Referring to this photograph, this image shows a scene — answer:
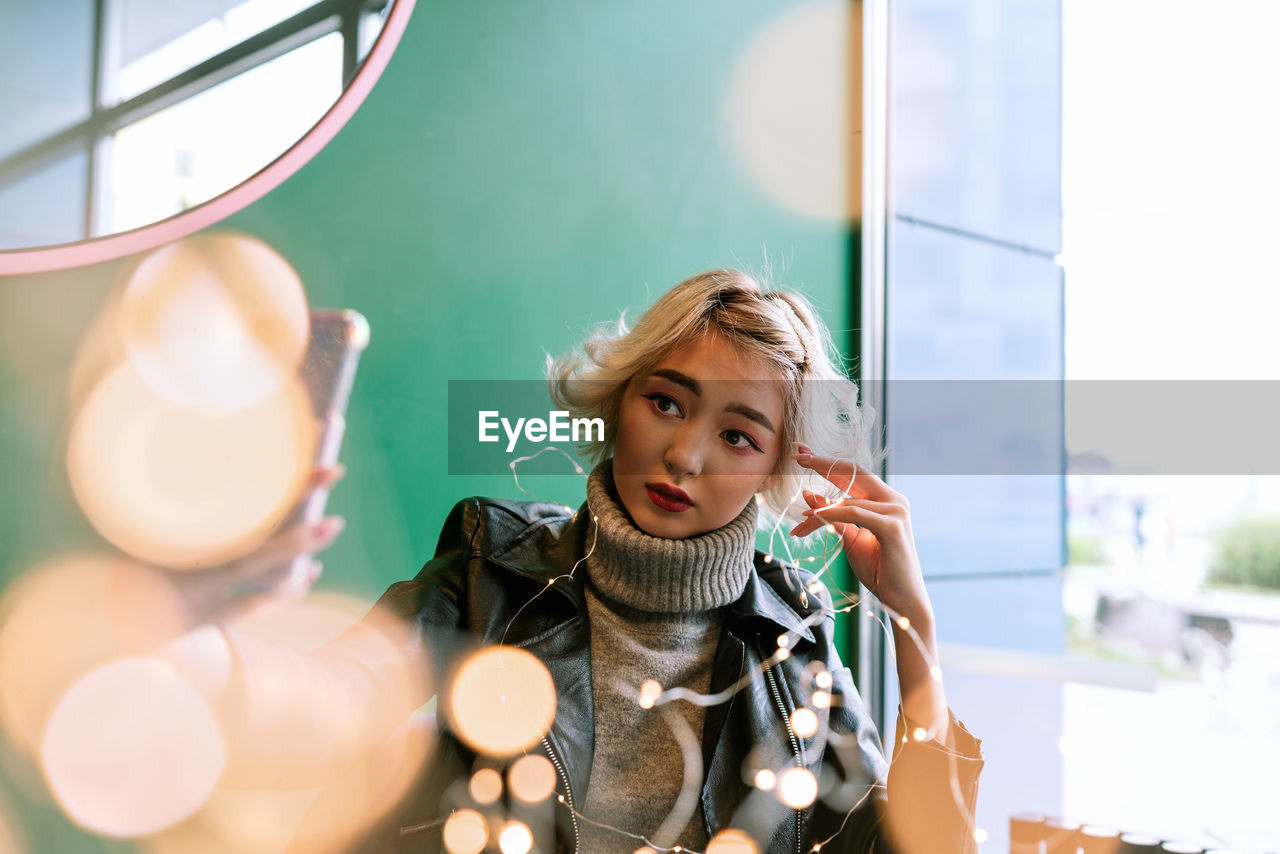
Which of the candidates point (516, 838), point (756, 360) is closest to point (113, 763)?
point (516, 838)

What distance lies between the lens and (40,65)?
52 cm

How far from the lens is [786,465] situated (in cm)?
103

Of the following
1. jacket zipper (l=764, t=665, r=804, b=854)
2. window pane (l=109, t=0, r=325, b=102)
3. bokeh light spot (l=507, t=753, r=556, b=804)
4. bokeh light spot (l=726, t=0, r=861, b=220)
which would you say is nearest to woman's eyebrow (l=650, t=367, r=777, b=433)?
jacket zipper (l=764, t=665, r=804, b=854)

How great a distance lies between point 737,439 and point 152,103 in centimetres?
59

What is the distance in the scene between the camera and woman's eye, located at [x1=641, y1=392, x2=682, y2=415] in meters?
0.94

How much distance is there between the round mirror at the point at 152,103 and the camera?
517 millimetres

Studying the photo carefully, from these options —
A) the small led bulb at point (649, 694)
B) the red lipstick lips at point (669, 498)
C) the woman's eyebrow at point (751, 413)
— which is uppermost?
the woman's eyebrow at point (751, 413)

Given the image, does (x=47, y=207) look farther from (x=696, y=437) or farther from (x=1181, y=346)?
(x=1181, y=346)

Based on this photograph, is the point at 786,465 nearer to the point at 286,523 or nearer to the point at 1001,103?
the point at 286,523

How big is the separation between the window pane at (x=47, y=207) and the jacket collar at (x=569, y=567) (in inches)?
19.2

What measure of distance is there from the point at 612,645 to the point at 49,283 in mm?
678

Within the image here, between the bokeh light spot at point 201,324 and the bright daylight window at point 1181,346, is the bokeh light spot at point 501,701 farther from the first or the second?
the bright daylight window at point 1181,346

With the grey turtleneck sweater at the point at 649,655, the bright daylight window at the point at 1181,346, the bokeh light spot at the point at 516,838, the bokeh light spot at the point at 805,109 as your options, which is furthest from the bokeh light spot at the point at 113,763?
the bright daylight window at the point at 1181,346

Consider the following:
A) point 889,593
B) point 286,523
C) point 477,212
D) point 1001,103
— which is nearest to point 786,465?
point 889,593
